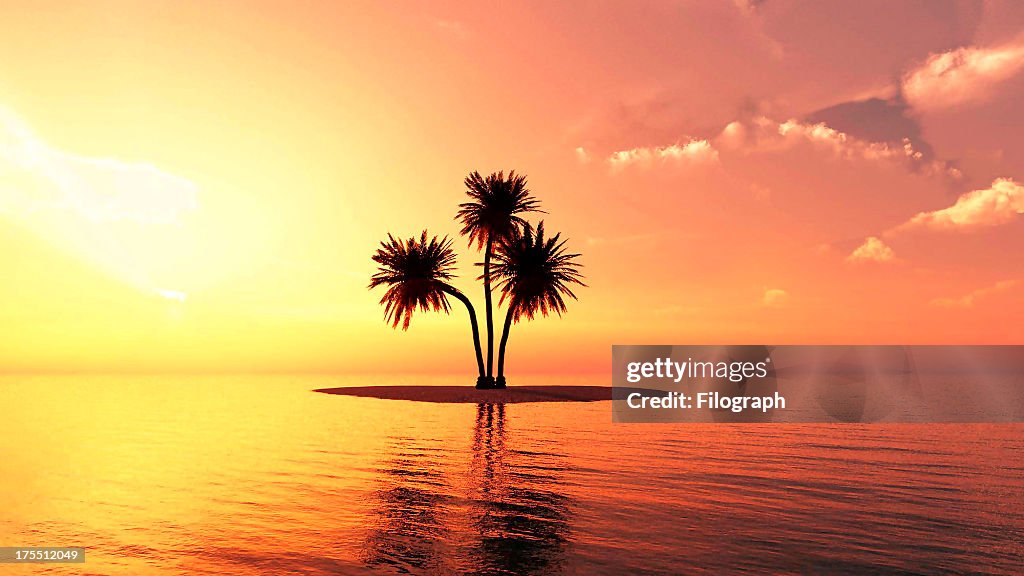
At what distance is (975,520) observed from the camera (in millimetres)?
14922

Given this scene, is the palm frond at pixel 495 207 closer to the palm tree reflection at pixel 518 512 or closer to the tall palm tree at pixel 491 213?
the tall palm tree at pixel 491 213

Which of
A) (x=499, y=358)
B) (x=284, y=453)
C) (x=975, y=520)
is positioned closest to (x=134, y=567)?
(x=284, y=453)

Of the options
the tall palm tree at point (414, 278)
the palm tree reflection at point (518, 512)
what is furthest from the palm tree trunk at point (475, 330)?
the palm tree reflection at point (518, 512)

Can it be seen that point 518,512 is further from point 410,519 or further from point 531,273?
point 531,273

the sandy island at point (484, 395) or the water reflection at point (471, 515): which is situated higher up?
the sandy island at point (484, 395)

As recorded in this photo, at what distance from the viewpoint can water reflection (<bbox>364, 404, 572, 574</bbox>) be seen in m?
11.4

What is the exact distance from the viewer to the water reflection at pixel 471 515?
37.3ft

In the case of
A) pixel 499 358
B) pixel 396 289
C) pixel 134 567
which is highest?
pixel 396 289

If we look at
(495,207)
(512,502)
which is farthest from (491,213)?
(512,502)

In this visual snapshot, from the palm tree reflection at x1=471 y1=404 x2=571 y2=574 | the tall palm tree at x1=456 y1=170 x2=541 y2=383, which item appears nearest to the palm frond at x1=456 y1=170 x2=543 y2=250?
the tall palm tree at x1=456 y1=170 x2=541 y2=383

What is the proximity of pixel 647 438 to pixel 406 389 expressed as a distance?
130 ft

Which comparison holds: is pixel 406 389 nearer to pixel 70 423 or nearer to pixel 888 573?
pixel 70 423

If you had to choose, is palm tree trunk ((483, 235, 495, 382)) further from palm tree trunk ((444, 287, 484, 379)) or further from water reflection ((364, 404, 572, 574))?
water reflection ((364, 404, 572, 574))

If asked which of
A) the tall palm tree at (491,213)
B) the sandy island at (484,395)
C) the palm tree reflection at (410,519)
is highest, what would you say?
the tall palm tree at (491,213)
